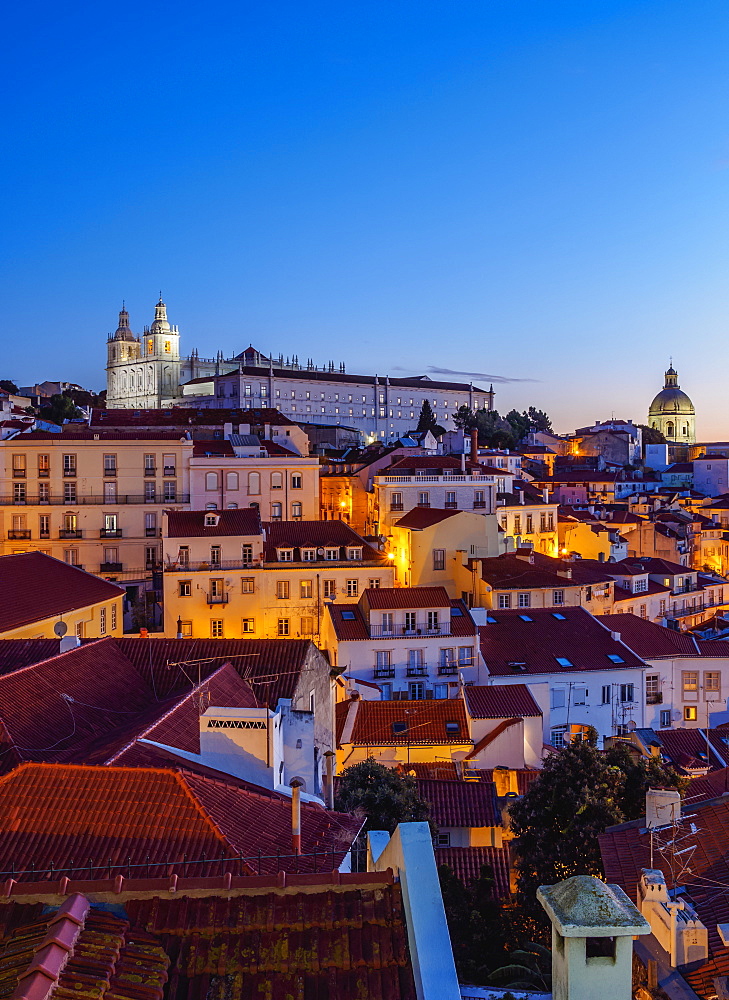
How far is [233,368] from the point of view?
5418 inches

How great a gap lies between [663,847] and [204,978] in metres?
8.14

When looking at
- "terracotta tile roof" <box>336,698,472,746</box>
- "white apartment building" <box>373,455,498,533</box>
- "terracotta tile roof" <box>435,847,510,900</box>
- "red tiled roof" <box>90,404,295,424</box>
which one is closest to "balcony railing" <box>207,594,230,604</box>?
"terracotta tile roof" <box>336,698,472,746</box>

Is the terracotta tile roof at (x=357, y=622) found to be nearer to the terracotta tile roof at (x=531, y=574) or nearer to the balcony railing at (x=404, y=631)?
the balcony railing at (x=404, y=631)

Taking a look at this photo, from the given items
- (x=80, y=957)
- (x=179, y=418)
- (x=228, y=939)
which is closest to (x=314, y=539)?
(x=179, y=418)

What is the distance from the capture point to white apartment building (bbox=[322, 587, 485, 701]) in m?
33.7

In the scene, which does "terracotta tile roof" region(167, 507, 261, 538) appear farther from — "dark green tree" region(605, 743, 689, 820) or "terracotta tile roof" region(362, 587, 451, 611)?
"dark green tree" region(605, 743, 689, 820)

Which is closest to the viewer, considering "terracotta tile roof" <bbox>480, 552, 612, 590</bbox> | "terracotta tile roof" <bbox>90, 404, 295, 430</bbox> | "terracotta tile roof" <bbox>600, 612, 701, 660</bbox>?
"terracotta tile roof" <bbox>600, 612, 701, 660</bbox>

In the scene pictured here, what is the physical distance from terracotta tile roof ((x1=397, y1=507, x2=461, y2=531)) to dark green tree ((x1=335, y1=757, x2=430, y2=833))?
26010 mm

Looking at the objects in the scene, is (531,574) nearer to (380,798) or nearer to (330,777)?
(330,777)

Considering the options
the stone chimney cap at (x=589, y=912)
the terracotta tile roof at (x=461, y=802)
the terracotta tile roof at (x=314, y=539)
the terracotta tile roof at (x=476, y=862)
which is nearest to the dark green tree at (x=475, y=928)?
the terracotta tile roof at (x=476, y=862)

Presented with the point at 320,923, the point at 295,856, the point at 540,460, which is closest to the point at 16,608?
the point at 295,856

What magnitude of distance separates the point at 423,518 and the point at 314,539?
7.72 meters

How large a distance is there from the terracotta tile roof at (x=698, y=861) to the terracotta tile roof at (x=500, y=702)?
1435 centimetres

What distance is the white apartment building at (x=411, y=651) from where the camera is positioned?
33.7 meters
